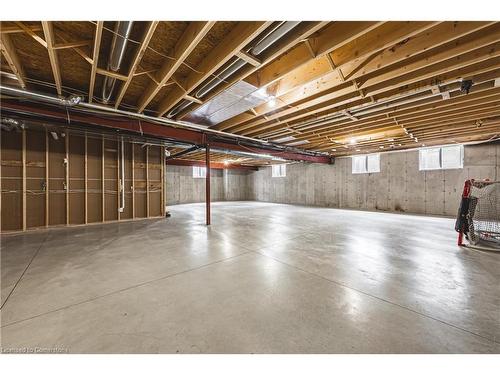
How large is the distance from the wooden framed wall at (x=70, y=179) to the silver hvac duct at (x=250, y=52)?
3.30 m

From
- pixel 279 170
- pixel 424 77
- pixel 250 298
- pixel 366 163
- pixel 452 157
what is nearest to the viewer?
pixel 250 298

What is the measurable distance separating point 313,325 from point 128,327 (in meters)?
1.31

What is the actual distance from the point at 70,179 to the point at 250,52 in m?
5.43

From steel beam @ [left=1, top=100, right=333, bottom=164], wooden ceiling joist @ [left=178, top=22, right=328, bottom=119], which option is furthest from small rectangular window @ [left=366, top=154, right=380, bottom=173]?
wooden ceiling joist @ [left=178, top=22, right=328, bottom=119]

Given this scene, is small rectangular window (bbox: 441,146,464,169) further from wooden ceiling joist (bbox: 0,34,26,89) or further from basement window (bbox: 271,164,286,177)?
wooden ceiling joist (bbox: 0,34,26,89)

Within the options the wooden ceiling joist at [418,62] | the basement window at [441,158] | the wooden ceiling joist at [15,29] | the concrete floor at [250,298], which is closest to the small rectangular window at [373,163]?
the basement window at [441,158]

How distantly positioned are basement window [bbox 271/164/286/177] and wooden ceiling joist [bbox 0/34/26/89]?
10715 millimetres

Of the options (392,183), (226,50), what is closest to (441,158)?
(392,183)

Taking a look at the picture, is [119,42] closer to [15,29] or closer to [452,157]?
[15,29]

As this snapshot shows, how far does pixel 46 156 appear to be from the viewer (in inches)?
179

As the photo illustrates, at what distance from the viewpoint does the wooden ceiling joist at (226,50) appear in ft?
5.92

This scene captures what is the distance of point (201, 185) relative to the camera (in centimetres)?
1265

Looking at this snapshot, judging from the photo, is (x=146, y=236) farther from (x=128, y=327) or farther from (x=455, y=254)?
(x=455, y=254)
